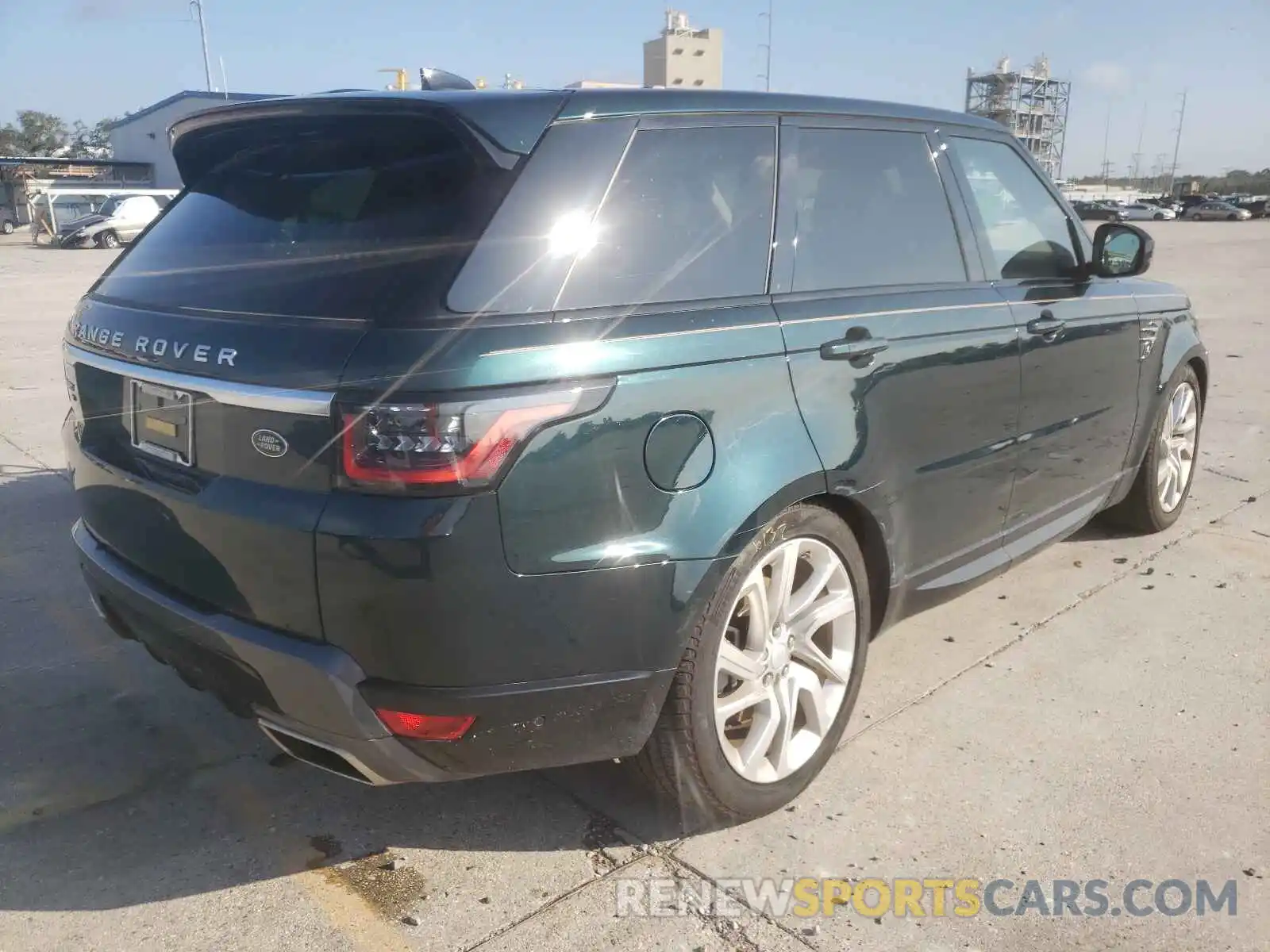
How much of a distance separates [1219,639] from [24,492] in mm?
5670

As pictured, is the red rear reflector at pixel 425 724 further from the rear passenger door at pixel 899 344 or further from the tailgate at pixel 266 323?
the rear passenger door at pixel 899 344

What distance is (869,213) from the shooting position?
3.00m

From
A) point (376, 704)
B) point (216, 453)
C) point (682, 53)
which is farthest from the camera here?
point (682, 53)

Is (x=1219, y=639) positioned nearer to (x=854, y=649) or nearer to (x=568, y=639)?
(x=854, y=649)

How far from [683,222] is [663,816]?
5.03ft

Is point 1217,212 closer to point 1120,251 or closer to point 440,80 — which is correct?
point 1120,251

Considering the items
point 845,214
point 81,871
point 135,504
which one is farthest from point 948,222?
point 81,871

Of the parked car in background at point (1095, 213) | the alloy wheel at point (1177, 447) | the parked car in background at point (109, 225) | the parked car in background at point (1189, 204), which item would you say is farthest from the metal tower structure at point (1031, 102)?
the alloy wheel at point (1177, 447)

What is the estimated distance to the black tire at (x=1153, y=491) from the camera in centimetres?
448

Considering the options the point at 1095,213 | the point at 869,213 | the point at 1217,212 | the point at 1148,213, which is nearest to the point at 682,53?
the point at 869,213

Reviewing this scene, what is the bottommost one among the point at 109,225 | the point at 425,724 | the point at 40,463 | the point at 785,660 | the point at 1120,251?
the point at 109,225

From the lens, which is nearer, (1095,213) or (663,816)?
(663,816)

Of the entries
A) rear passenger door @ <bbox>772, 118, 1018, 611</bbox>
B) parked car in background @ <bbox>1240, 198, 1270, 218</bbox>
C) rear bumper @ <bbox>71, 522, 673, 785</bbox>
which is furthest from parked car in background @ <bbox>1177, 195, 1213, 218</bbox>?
rear bumper @ <bbox>71, 522, 673, 785</bbox>

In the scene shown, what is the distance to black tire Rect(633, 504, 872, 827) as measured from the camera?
2340 millimetres
